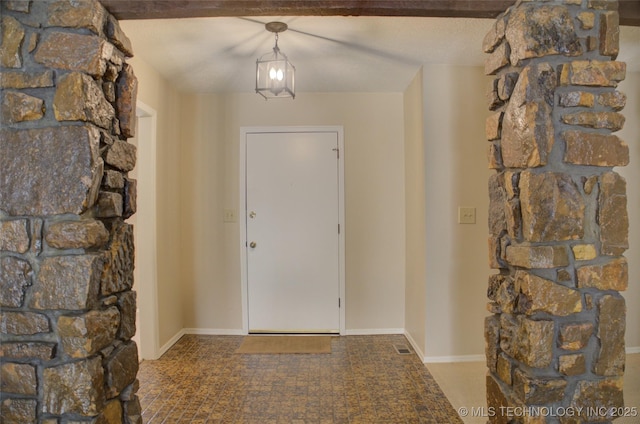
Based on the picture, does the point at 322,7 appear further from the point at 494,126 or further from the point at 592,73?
the point at 592,73

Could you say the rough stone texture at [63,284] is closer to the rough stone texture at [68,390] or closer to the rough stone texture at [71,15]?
the rough stone texture at [68,390]

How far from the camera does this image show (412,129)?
3193mm

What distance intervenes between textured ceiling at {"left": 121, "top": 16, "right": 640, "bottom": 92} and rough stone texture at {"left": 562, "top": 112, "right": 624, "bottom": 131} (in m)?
1.17

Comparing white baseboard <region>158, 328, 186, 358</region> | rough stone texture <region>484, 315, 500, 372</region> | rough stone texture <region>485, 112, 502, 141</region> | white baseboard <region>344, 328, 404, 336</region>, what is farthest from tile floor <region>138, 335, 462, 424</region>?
rough stone texture <region>485, 112, 502, 141</region>

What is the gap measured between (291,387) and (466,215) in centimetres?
183

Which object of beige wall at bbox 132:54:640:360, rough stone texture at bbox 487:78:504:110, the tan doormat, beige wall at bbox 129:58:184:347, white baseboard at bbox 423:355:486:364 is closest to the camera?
rough stone texture at bbox 487:78:504:110

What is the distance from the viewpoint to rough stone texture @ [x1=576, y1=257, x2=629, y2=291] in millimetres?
1271

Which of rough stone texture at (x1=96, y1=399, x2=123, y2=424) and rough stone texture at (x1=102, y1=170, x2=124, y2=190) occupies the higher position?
rough stone texture at (x1=102, y1=170, x2=124, y2=190)

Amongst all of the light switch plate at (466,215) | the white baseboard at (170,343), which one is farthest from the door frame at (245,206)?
the light switch plate at (466,215)

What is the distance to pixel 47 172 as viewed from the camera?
4.15 ft

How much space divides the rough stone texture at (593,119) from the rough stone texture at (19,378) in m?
2.06

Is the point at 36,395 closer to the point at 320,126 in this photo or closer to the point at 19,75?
the point at 19,75

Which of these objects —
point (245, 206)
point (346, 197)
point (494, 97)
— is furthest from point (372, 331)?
point (494, 97)

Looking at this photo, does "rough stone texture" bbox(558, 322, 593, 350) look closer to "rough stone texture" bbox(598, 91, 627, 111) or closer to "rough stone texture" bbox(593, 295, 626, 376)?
"rough stone texture" bbox(593, 295, 626, 376)
